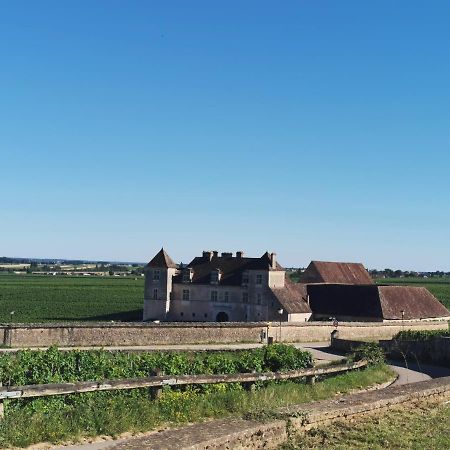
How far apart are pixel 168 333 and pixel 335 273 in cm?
2612

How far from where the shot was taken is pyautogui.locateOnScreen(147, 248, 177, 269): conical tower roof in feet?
166

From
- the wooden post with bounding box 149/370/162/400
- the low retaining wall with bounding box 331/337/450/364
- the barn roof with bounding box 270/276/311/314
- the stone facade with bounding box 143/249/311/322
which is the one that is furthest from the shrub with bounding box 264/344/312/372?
the barn roof with bounding box 270/276/311/314

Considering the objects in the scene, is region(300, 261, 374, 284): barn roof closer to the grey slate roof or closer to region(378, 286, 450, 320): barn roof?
region(378, 286, 450, 320): barn roof

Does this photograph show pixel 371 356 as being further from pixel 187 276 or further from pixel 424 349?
pixel 187 276

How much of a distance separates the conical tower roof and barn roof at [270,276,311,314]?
913 cm

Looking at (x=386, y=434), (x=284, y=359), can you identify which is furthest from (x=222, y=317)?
(x=386, y=434)

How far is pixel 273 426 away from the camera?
9.47 metres

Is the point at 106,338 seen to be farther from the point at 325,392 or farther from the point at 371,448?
the point at 371,448

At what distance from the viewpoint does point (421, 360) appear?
28.2m

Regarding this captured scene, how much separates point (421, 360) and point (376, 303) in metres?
18.2

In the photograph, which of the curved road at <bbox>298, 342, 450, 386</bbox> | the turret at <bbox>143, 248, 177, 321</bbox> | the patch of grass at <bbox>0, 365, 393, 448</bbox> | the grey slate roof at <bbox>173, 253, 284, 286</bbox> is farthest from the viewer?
the turret at <bbox>143, 248, 177, 321</bbox>

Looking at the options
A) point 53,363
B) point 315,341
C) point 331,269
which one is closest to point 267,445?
point 53,363

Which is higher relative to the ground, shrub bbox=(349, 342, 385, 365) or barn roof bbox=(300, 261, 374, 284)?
barn roof bbox=(300, 261, 374, 284)

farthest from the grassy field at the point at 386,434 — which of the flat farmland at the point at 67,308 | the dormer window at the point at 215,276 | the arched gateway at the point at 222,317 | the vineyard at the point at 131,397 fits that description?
the flat farmland at the point at 67,308
